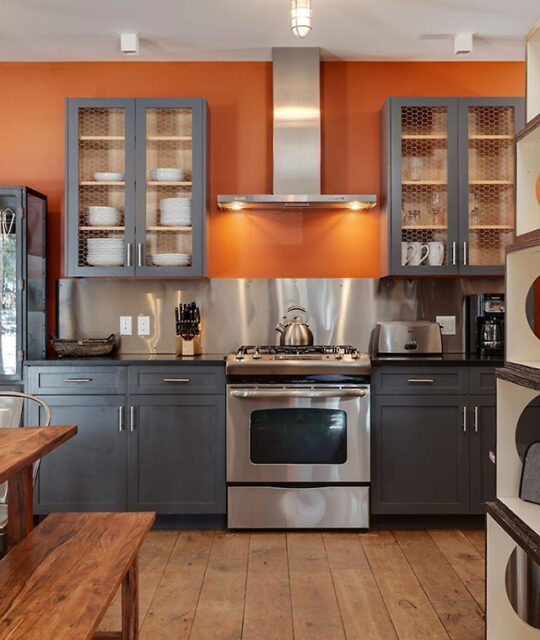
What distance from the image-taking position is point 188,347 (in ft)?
12.0

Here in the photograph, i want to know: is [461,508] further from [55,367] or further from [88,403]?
[55,367]

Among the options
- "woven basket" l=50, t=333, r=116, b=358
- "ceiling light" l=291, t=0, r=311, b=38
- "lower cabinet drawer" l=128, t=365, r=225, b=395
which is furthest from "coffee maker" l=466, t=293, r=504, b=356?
"woven basket" l=50, t=333, r=116, b=358

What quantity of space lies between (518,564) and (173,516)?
1.96m

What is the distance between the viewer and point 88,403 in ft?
11.0

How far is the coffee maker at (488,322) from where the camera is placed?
3.70 m

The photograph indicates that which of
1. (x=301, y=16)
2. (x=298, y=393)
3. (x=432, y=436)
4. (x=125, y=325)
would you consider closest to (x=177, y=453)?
(x=298, y=393)

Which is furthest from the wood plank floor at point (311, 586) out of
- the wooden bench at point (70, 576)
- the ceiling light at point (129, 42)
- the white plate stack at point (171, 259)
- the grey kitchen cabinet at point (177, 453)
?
the ceiling light at point (129, 42)

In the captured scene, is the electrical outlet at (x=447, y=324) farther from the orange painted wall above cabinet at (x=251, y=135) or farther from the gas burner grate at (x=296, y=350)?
the gas burner grate at (x=296, y=350)

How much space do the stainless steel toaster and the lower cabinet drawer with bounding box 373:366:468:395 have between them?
15.0 inches

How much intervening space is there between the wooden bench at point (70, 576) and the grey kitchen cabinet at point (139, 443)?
1264 mm

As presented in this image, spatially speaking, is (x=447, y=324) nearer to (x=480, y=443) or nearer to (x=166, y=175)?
Result: (x=480, y=443)

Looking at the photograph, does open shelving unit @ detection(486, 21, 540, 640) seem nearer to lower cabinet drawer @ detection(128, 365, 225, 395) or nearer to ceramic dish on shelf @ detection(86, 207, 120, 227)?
lower cabinet drawer @ detection(128, 365, 225, 395)

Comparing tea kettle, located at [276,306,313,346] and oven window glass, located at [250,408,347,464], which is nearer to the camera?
oven window glass, located at [250,408,347,464]

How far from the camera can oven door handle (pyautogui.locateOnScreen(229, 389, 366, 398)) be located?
3.27m
